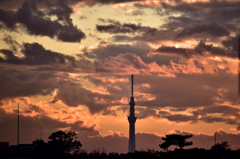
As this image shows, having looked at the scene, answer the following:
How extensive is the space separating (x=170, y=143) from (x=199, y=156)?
81.9ft

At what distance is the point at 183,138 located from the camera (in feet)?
531

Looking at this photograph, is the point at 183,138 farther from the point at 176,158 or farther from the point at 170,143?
the point at 176,158

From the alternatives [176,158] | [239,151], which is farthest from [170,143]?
[239,151]

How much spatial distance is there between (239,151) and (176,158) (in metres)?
19.0

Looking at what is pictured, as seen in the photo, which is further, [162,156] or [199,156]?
[162,156]

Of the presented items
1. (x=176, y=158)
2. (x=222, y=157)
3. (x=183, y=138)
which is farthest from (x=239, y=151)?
(x=183, y=138)

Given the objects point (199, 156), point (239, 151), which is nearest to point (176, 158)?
point (199, 156)

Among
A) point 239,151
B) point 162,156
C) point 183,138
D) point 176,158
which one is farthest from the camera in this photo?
point 183,138

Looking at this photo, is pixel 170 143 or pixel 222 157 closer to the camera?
pixel 222 157

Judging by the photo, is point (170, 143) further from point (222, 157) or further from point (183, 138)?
point (222, 157)

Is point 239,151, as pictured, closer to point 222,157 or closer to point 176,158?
point 222,157

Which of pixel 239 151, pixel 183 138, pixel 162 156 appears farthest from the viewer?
pixel 183 138

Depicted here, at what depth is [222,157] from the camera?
140 meters

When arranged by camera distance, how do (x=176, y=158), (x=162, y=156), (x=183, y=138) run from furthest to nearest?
(x=183, y=138) < (x=162, y=156) < (x=176, y=158)
